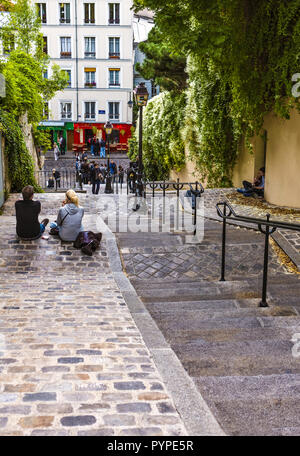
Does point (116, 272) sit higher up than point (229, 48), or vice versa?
point (229, 48)

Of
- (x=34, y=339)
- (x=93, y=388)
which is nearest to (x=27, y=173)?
(x=34, y=339)

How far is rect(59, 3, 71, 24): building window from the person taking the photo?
3972 centimetres

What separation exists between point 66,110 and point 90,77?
350cm

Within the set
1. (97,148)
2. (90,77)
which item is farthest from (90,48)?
(97,148)

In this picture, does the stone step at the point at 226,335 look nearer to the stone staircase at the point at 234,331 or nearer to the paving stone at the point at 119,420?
the stone staircase at the point at 234,331

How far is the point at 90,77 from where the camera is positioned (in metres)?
A: 41.0

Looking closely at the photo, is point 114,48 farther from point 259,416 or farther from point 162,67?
point 259,416

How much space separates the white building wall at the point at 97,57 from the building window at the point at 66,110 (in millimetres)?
296

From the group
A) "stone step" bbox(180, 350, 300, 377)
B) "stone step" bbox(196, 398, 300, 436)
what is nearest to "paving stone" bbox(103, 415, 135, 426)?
"stone step" bbox(196, 398, 300, 436)

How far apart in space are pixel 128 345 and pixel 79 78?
3964cm

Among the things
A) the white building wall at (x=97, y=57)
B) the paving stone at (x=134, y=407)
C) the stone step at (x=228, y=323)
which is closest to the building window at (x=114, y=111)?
the white building wall at (x=97, y=57)

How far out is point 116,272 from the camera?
7152 millimetres

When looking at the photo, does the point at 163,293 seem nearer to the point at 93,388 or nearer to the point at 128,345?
the point at 128,345

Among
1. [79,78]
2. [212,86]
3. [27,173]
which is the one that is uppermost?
[79,78]
